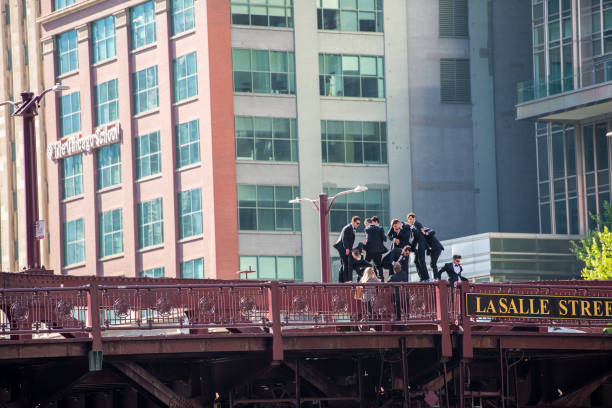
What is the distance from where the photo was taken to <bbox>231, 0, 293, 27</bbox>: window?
277 feet

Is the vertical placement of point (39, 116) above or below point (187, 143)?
above

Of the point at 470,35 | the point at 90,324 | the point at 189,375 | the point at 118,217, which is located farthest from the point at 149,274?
the point at 90,324

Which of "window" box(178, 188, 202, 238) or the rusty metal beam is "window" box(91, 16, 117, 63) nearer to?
"window" box(178, 188, 202, 238)

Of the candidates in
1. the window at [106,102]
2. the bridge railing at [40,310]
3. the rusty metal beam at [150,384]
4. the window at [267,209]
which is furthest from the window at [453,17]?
the bridge railing at [40,310]

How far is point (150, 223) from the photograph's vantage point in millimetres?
86500

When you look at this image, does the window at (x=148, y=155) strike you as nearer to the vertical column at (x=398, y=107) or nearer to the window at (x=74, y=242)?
the window at (x=74, y=242)

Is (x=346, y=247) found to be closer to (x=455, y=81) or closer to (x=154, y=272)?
(x=154, y=272)

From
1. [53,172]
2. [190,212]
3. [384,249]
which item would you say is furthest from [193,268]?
[384,249]

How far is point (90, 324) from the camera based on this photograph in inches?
1312

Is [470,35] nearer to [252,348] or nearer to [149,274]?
[149,274]

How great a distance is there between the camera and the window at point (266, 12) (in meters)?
84.3

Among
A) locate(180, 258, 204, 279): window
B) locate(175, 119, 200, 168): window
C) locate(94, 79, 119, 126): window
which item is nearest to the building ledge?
locate(175, 119, 200, 168): window

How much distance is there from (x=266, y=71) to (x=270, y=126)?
290 cm

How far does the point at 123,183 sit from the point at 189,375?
50.4 metres
